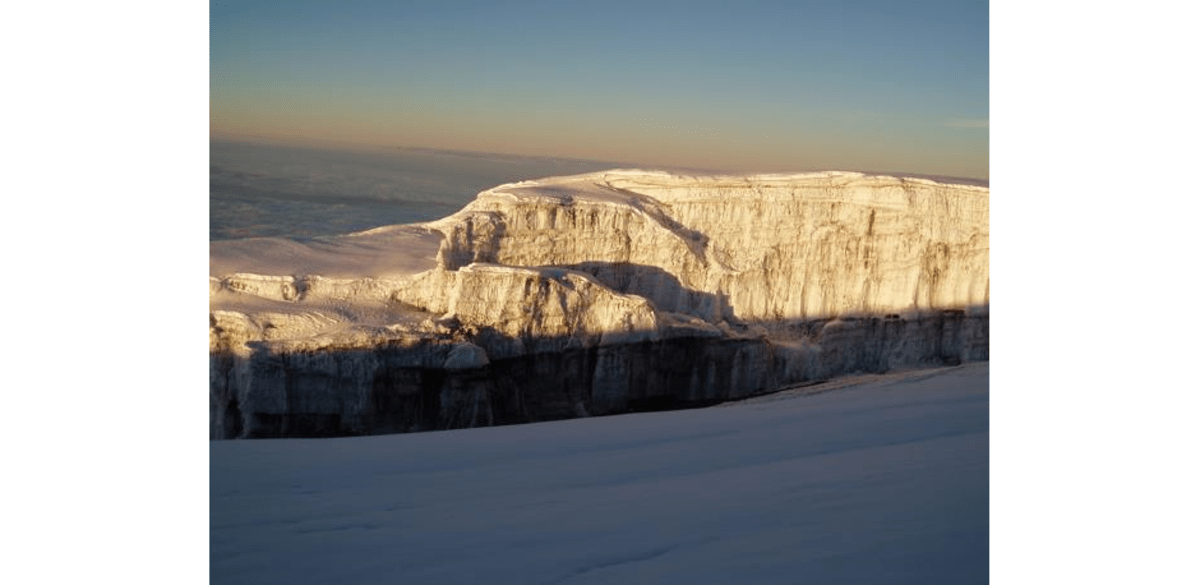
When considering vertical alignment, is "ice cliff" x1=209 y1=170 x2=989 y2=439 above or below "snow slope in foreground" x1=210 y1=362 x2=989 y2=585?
above

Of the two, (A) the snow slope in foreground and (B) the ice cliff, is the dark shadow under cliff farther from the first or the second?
(A) the snow slope in foreground

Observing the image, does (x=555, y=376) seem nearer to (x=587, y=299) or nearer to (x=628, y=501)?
(x=587, y=299)

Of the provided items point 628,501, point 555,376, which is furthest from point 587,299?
point 628,501

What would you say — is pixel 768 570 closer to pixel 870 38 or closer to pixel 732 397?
pixel 732 397

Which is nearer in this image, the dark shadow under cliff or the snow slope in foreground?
the snow slope in foreground

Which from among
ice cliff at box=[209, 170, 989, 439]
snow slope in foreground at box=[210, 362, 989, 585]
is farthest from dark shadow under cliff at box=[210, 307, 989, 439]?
snow slope in foreground at box=[210, 362, 989, 585]
